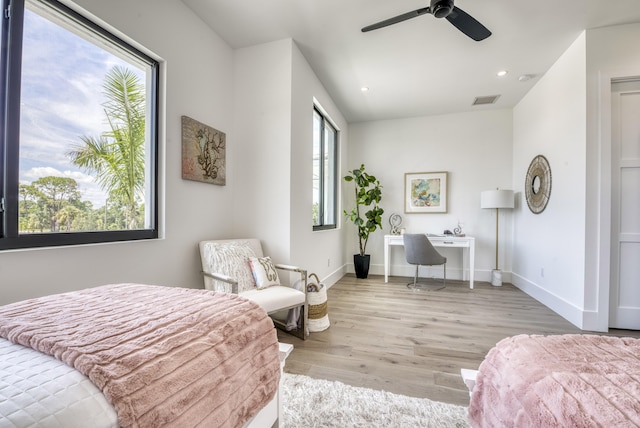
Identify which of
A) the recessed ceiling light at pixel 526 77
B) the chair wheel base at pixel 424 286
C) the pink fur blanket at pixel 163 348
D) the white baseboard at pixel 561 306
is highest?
the recessed ceiling light at pixel 526 77

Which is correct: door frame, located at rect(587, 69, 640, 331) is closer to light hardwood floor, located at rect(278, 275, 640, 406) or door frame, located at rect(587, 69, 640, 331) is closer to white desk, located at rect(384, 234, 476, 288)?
light hardwood floor, located at rect(278, 275, 640, 406)

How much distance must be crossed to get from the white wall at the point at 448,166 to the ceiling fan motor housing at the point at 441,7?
315 cm

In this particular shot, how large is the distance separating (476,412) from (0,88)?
253 cm

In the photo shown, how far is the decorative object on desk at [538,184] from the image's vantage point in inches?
132

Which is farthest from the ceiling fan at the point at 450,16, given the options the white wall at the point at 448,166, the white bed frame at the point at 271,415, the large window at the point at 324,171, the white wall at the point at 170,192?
the white wall at the point at 448,166

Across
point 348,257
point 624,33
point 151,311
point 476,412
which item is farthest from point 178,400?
point 348,257

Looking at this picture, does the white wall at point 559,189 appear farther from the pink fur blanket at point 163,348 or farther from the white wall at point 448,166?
the pink fur blanket at point 163,348

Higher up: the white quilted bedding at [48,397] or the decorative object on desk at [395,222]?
the decorative object on desk at [395,222]

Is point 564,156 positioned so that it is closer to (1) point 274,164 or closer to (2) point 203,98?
(1) point 274,164

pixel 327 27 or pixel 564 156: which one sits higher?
pixel 327 27

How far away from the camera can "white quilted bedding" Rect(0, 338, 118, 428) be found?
480 millimetres

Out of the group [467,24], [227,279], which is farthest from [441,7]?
[227,279]

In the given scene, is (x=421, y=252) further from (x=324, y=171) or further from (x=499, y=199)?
(x=324, y=171)

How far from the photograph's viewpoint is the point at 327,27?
258 cm
